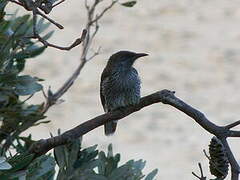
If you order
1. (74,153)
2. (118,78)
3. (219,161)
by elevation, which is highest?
(219,161)

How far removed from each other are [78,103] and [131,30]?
2.08 metres

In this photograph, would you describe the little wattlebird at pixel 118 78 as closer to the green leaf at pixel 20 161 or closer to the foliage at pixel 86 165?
the foliage at pixel 86 165

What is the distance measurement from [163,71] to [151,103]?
6.60m

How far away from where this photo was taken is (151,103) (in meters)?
1.95

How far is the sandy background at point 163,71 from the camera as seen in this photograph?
273 inches

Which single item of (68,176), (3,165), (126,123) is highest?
(3,165)

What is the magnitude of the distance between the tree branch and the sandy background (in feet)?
13.8

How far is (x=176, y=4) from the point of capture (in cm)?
1064

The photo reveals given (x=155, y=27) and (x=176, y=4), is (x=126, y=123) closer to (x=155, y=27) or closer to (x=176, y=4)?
(x=155, y=27)

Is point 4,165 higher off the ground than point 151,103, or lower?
lower

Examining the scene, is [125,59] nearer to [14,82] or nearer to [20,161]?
[14,82]

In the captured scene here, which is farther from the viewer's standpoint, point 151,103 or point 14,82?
point 14,82

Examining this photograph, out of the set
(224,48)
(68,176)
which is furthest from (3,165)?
(224,48)

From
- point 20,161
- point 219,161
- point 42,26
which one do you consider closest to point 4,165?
point 20,161
